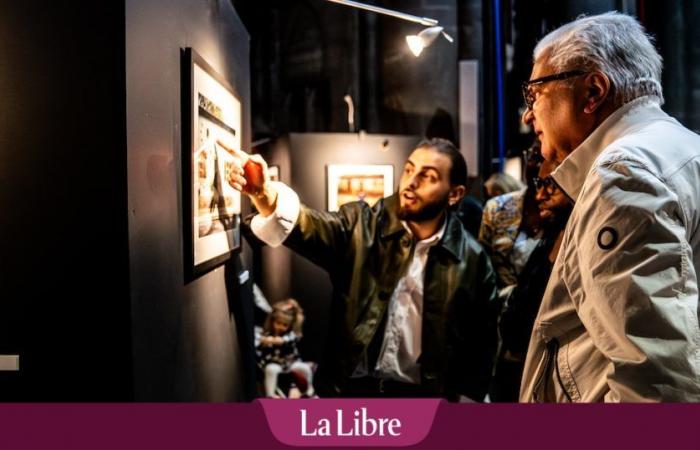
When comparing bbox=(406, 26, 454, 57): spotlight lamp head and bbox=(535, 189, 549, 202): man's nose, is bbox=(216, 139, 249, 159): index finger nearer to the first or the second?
bbox=(406, 26, 454, 57): spotlight lamp head

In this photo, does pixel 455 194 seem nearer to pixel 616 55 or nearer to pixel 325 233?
pixel 325 233

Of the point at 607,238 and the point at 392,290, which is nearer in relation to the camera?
the point at 607,238

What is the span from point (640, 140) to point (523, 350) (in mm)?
1211

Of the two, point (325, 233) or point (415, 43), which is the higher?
point (415, 43)

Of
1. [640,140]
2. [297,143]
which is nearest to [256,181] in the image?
[640,140]

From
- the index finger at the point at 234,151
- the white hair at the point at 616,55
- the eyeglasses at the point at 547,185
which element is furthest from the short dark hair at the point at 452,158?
the white hair at the point at 616,55

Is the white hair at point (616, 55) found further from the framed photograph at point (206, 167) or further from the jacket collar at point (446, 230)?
the jacket collar at point (446, 230)

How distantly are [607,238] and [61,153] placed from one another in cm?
128

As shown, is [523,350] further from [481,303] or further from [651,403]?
[651,403]

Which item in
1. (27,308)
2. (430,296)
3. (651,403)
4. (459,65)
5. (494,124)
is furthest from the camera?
(494,124)

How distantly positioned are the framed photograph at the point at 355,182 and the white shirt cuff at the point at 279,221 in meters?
2.80

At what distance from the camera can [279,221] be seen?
8.55ft

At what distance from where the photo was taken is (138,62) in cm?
168

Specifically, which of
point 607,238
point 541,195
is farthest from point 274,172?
point 607,238
